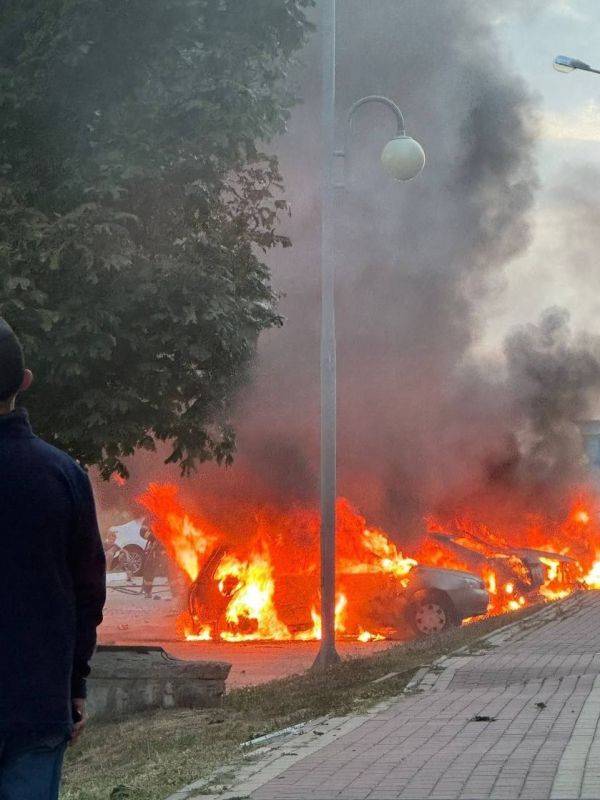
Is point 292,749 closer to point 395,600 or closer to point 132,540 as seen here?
point 395,600

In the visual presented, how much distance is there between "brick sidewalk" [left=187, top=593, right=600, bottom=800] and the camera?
19.4ft

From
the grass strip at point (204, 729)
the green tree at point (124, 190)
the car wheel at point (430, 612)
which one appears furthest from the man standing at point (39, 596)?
the car wheel at point (430, 612)

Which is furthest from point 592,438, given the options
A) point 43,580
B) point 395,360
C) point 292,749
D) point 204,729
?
point 43,580

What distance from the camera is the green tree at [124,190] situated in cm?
1070

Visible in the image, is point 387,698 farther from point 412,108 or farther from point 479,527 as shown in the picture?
point 412,108

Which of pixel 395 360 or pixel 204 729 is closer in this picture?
pixel 204 729

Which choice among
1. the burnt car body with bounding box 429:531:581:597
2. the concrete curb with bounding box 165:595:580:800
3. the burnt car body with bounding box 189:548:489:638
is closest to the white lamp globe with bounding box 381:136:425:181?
the concrete curb with bounding box 165:595:580:800

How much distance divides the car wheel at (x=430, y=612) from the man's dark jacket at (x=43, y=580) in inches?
592

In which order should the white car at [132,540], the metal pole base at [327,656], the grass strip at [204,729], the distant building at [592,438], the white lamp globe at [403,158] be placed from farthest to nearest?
the white car at [132,540] < the distant building at [592,438] < the white lamp globe at [403,158] < the metal pole base at [327,656] < the grass strip at [204,729]

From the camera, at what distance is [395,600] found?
1817cm

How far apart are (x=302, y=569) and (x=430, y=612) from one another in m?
2.27

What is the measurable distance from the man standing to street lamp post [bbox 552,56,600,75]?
16.1 meters

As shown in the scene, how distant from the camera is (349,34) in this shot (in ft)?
85.7

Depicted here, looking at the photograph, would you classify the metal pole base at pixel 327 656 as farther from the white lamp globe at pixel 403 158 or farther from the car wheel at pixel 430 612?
the white lamp globe at pixel 403 158
